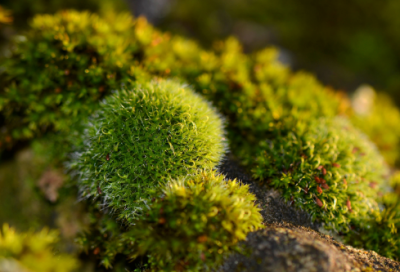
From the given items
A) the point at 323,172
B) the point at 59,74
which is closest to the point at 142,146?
the point at 59,74

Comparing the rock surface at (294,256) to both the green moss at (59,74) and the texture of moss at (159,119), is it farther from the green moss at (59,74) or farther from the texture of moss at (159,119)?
the green moss at (59,74)

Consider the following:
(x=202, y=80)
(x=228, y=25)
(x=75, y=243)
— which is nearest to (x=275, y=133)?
(x=202, y=80)

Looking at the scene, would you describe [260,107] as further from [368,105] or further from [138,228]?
[368,105]

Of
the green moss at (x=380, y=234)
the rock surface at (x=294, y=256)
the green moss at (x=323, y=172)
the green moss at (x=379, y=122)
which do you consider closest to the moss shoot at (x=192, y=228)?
the rock surface at (x=294, y=256)

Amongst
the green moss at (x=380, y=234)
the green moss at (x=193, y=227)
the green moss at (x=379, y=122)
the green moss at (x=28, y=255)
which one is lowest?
the green moss at (x=28, y=255)

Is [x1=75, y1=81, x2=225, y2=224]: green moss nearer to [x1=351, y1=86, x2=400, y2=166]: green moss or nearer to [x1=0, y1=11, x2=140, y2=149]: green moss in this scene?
[x1=0, y1=11, x2=140, y2=149]: green moss

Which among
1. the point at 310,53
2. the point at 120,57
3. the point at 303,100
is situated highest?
the point at 310,53

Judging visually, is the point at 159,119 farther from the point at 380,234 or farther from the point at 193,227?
the point at 380,234
